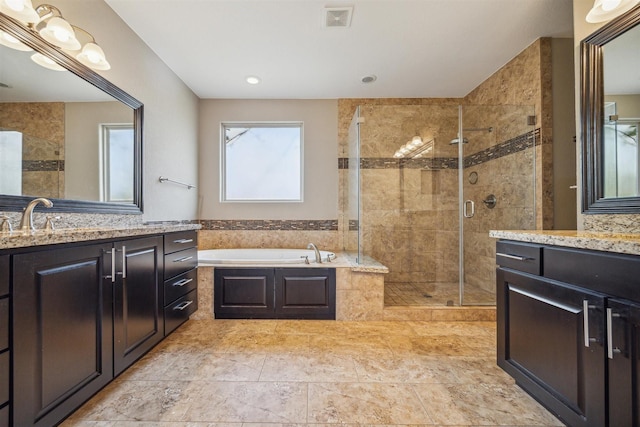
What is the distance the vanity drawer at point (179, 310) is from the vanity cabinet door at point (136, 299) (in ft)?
0.23

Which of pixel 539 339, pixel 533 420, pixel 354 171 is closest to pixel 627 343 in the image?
pixel 539 339

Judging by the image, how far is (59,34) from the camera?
1495 millimetres

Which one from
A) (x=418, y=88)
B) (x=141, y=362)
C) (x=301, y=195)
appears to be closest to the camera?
(x=141, y=362)

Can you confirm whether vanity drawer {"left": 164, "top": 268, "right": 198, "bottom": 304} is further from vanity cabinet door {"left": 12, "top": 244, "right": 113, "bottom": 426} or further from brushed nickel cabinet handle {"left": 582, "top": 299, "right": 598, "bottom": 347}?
brushed nickel cabinet handle {"left": 582, "top": 299, "right": 598, "bottom": 347}

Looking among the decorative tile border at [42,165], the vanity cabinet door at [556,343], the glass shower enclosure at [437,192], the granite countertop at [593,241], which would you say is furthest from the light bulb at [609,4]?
the decorative tile border at [42,165]

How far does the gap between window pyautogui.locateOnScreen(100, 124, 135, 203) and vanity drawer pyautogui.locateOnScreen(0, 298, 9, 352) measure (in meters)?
1.15

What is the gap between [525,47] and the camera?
2441mm

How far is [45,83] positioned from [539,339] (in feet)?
9.39

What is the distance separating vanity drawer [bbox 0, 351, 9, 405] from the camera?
0.89 metres

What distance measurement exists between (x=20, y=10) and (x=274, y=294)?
2.29 meters

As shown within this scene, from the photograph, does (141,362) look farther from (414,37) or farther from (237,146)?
(414,37)

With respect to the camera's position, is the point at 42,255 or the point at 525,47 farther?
the point at 525,47

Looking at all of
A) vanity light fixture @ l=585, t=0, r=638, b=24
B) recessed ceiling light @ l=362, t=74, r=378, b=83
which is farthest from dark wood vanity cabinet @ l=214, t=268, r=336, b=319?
vanity light fixture @ l=585, t=0, r=638, b=24

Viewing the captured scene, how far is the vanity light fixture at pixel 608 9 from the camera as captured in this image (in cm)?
139
